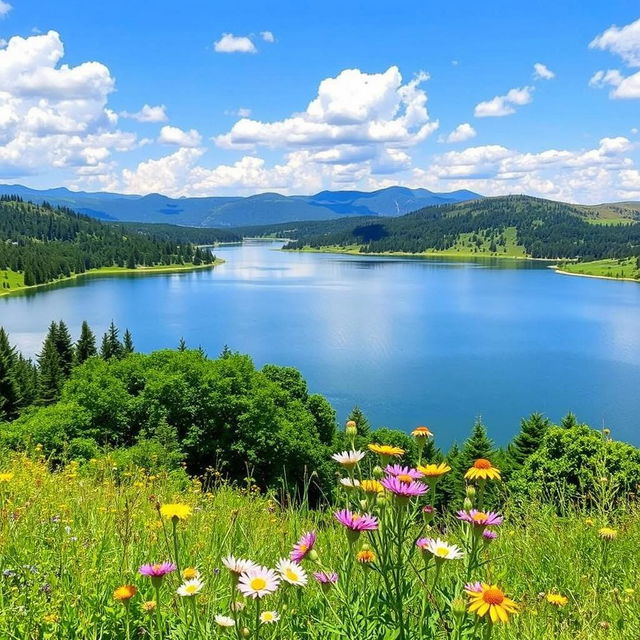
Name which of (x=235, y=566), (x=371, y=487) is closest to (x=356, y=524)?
(x=371, y=487)

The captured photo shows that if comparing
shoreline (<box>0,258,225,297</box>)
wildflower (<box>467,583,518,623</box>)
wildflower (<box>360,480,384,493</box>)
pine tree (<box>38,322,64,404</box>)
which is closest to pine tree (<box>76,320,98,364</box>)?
pine tree (<box>38,322,64,404</box>)

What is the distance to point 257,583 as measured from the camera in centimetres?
186

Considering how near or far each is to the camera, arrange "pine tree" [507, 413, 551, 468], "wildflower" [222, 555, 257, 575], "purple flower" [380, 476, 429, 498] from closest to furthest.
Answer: "wildflower" [222, 555, 257, 575], "purple flower" [380, 476, 429, 498], "pine tree" [507, 413, 551, 468]

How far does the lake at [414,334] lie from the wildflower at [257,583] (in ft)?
20.5

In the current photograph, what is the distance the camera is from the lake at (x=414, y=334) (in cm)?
4641

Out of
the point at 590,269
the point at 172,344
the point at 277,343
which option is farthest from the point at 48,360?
the point at 590,269

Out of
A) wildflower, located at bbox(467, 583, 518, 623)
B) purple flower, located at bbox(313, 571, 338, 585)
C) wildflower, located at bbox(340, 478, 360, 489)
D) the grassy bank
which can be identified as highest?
wildflower, located at bbox(340, 478, 360, 489)

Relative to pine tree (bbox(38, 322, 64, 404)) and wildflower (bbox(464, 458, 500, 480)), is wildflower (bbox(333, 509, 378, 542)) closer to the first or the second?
wildflower (bbox(464, 458, 500, 480))

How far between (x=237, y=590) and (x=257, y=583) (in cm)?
39

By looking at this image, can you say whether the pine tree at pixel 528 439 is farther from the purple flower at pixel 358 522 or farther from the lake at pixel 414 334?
the purple flower at pixel 358 522

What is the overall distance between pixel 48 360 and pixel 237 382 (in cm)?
3048

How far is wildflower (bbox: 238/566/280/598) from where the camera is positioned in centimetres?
177

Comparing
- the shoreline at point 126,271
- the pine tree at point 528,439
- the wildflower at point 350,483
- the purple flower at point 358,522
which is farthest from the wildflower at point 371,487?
the shoreline at point 126,271

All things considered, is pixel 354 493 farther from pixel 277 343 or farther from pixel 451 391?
pixel 277 343
